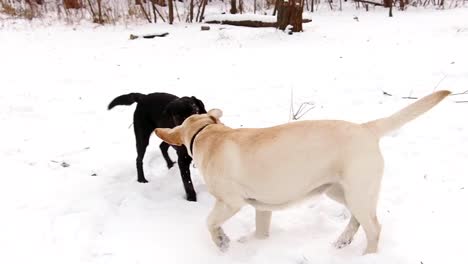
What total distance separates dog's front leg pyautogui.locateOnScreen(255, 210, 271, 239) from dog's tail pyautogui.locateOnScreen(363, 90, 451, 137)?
40.2 inches

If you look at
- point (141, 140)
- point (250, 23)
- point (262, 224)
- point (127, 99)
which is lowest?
point (262, 224)

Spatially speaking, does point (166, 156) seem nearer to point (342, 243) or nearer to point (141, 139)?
point (141, 139)

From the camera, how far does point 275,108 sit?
6.14 meters

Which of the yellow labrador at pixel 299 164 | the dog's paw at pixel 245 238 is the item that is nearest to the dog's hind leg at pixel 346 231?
the yellow labrador at pixel 299 164

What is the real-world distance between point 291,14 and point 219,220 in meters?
9.03

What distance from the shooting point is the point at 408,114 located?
9.10ft

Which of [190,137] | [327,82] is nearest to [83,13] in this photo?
[327,82]

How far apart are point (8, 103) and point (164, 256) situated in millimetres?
4713

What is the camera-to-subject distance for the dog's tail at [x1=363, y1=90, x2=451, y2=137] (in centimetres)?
275

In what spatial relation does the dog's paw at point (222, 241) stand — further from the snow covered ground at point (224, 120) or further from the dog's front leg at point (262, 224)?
the dog's front leg at point (262, 224)

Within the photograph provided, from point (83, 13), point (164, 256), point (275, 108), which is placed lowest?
point (164, 256)

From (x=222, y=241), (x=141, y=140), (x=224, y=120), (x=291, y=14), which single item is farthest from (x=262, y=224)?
(x=291, y=14)

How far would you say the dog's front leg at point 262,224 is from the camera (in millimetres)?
3281

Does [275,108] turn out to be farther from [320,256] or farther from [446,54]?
[446,54]
